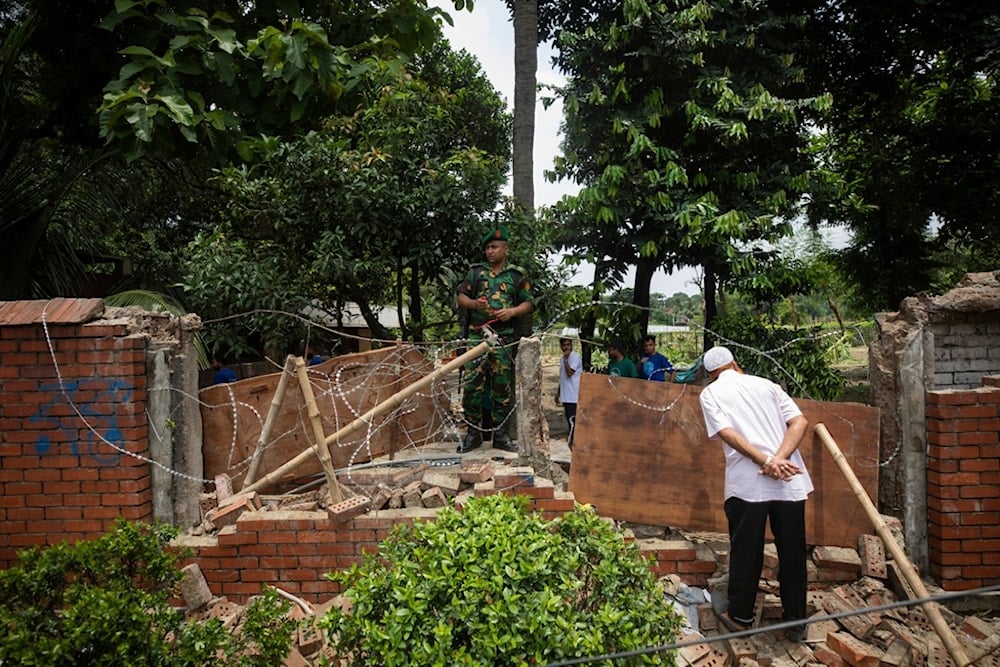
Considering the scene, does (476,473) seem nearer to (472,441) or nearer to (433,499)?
(433,499)

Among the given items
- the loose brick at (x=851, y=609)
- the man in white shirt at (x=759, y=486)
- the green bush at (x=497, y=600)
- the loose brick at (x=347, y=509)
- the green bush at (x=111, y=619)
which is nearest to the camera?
the green bush at (x=497, y=600)

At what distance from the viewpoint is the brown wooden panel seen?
458 centimetres

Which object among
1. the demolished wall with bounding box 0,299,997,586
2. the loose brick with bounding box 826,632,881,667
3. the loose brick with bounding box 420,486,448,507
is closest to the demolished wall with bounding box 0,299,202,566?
the demolished wall with bounding box 0,299,997,586

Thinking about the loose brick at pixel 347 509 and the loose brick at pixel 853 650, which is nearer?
the loose brick at pixel 853 650

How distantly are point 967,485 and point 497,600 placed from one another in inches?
142

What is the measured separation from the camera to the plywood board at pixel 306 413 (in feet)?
15.8

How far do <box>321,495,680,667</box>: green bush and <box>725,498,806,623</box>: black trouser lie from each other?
3.90 feet

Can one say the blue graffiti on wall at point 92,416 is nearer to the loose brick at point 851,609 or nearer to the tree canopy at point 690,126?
the loose brick at point 851,609

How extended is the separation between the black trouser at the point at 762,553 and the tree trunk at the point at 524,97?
4661 millimetres

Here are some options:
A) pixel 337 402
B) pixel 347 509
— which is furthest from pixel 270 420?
pixel 347 509

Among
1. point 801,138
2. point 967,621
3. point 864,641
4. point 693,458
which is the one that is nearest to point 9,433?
point 693,458

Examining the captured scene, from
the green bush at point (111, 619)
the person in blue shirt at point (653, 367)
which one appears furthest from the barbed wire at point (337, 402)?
the person in blue shirt at point (653, 367)

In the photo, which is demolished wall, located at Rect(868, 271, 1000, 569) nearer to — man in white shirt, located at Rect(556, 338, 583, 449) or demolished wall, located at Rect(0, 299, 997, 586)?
demolished wall, located at Rect(0, 299, 997, 586)

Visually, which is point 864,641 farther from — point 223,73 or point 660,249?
point 660,249
